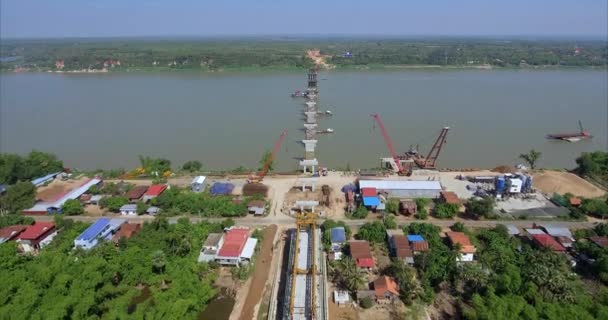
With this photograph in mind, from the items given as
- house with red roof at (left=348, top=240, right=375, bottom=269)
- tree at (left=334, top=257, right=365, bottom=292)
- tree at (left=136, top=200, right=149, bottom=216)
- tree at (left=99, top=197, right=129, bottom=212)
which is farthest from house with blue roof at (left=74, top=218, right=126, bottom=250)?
house with red roof at (left=348, top=240, right=375, bottom=269)

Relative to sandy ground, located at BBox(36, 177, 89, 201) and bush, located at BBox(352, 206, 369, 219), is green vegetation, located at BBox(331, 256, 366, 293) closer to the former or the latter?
bush, located at BBox(352, 206, 369, 219)

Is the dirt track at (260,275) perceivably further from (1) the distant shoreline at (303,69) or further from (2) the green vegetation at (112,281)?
(1) the distant shoreline at (303,69)

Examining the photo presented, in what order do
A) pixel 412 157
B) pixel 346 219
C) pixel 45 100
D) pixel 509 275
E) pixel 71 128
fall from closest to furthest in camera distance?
pixel 509 275 < pixel 346 219 < pixel 412 157 < pixel 71 128 < pixel 45 100

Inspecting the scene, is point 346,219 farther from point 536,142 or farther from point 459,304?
point 536,142

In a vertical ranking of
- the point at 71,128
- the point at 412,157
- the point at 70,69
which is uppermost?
the point at 70,69

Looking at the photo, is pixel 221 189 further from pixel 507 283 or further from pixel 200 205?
pixel 507 283

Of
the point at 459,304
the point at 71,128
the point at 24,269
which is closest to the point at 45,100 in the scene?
the point at 71,128

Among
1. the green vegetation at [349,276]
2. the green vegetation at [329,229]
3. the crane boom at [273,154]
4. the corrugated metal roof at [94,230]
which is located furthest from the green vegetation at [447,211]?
the corrugated metal roof at [94,230]

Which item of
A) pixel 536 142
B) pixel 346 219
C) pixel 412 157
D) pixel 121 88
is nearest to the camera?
pixel 346 219
